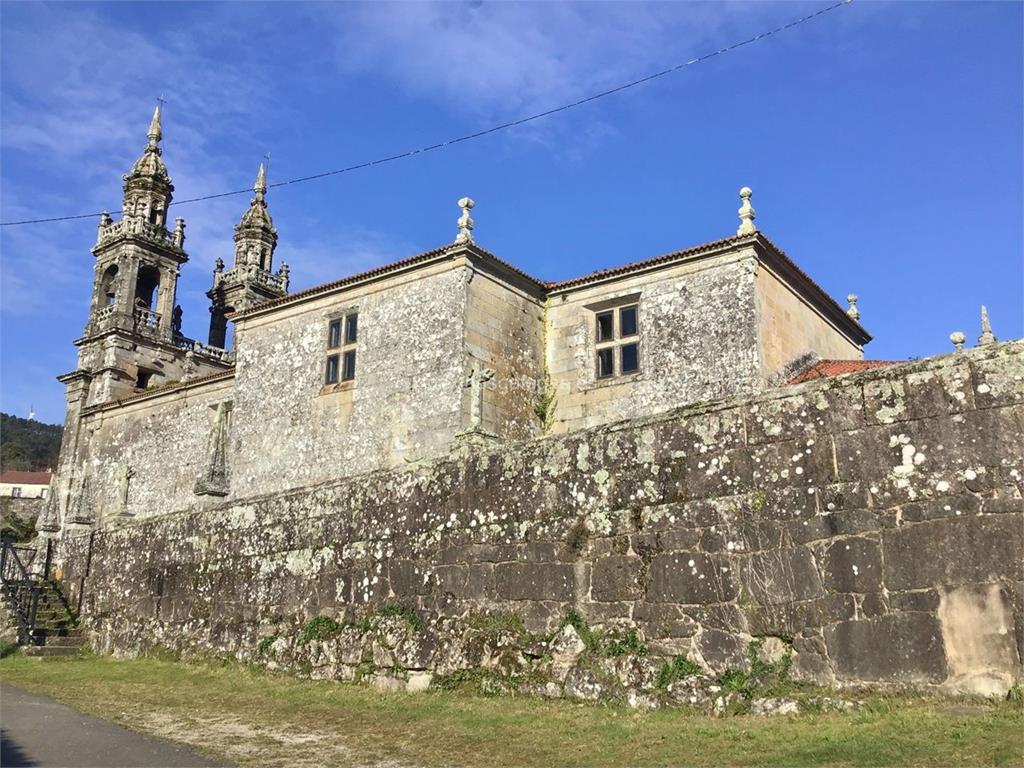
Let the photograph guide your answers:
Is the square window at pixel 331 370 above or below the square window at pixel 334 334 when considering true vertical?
below

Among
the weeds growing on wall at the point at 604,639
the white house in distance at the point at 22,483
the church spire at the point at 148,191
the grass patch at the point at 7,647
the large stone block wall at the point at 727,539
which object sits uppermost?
the church spire at the point at 148,191

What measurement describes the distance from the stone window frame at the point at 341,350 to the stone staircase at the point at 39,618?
673 cm

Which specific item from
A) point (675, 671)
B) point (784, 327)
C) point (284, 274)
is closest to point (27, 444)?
point (284, 274)

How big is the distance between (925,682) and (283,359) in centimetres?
1680

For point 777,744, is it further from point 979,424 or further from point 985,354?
point 985,354

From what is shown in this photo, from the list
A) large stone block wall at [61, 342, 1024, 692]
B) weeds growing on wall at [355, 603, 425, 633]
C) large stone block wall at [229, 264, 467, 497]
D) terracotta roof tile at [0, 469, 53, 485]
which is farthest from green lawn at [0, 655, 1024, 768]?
terracotta roof tile at [0, 469, 53, 485]

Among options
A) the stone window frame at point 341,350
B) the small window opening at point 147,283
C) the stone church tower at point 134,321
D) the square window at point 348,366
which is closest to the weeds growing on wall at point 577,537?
the stone window frame at point 341,350

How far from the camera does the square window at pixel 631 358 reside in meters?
17.8

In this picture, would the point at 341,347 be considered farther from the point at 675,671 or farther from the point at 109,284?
the point at 109,284

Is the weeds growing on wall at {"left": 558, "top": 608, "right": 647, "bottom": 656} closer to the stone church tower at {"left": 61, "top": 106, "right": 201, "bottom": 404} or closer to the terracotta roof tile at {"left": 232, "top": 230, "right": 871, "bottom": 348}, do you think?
the terracotta roof tile at {"left": 232, "top": 230, "right": 871, "bottom": 348}

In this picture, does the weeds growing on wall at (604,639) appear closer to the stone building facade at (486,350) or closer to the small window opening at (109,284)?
the stone building facade at (486,350)

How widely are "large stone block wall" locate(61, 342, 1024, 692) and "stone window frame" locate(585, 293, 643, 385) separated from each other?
8.18 meters

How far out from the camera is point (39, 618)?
14977 millimetres

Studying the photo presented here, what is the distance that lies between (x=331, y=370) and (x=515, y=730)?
44.5ft
